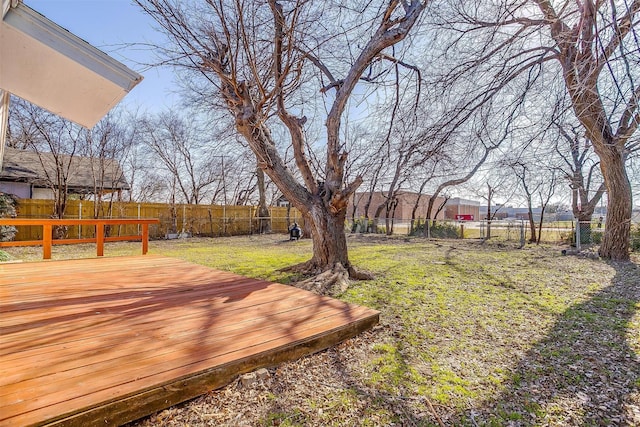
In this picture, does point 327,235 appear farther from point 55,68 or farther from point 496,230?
point 496,230

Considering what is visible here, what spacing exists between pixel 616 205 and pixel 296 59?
23.1 ft

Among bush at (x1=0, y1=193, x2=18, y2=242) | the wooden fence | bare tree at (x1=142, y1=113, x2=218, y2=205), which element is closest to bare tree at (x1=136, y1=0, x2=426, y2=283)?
bush at (x1=0, y1=193, x2=18, y2=242)

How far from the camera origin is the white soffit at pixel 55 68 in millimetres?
2605

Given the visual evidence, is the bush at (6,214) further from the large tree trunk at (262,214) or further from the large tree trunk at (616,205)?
the large tree trunk at (616,205)

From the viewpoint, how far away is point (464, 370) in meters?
2.11

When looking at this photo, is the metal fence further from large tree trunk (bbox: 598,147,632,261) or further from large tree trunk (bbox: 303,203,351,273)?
large tree trunk (bbox: 303,203,351,273)

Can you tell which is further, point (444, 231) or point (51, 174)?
point (444, 231)

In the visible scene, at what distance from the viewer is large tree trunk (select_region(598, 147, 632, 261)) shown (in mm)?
6203

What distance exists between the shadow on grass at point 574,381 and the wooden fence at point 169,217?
40.8ft

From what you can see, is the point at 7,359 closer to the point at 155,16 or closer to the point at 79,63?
the point at 79,63

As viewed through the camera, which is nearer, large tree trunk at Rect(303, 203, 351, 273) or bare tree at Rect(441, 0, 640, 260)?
bare tree at Rect(441, 0, 640, 260)

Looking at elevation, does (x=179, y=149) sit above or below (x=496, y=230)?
above

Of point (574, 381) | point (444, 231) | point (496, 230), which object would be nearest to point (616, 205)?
point (496, 230)

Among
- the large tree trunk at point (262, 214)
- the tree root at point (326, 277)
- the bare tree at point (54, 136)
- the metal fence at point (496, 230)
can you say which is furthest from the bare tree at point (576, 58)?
the large tree trunk at point (262, 214)
